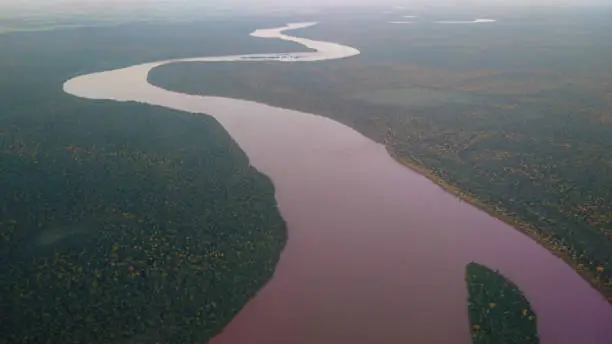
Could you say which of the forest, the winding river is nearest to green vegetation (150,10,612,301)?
the winding river

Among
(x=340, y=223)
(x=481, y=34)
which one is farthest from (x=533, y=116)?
(x=481, y=34)

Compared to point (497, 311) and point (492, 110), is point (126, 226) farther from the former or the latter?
point (492, 110)

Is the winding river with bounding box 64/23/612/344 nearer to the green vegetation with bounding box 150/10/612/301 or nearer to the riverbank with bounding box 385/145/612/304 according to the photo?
the riverbank with bounding box 385/145/612/304

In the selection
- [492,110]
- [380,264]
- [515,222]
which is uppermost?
[492,110]

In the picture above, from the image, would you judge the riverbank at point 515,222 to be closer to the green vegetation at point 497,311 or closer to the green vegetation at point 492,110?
the green vegetation at point 492,110

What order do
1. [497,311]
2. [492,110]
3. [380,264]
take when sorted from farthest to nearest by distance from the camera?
[492,110]
[380,264]
[497,311]

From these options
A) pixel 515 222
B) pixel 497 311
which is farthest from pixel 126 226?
pixel 515 222

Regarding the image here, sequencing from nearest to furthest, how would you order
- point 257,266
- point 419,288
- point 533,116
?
point 419,288 → point 257,266 → point 533,116

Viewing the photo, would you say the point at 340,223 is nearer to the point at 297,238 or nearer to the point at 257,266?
the point at 297,238
